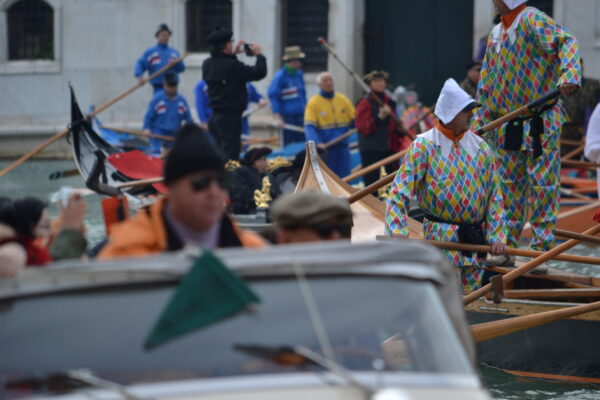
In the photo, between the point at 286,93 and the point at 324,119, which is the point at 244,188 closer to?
the point at 324,119

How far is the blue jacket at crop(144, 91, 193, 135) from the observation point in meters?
14.5

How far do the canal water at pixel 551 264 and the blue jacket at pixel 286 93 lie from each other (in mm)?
2212

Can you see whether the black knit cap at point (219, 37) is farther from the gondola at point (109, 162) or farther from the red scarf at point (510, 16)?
the red scarf at point (510, 16)

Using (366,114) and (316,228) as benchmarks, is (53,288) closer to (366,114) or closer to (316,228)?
(316,228)

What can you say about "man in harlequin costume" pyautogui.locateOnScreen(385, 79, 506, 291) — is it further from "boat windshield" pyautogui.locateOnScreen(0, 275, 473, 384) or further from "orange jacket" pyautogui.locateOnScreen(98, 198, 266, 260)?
"boat windshield" pyautogui.locateOnScreen(0, 275, 473, 384)

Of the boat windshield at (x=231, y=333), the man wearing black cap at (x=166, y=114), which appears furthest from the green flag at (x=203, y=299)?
the man wearing black cap at (x=166, y=114)

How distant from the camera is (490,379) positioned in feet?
21.5

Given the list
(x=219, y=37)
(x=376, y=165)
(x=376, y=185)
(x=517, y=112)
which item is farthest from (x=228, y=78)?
(x=517, y=112)

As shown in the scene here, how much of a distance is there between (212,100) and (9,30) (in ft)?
38.5

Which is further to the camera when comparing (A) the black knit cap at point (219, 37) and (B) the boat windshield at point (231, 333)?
(A) the black knit cap at point (219, 37)

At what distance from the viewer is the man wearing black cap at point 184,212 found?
3.01 meters

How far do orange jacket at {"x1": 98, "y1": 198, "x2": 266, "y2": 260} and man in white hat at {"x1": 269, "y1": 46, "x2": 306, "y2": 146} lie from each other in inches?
436

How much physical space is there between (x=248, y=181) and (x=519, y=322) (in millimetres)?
3787

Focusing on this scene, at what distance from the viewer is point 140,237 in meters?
3.00
